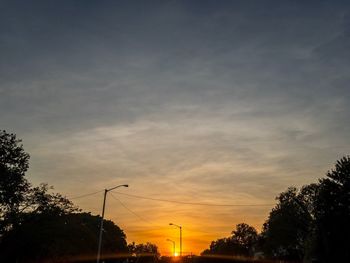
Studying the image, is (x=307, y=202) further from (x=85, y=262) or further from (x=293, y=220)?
(x=85, y=262)

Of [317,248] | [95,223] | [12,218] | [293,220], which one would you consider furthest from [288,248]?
[12,218]

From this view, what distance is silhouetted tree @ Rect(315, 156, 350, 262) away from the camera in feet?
196

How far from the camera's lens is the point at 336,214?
61.6 meters

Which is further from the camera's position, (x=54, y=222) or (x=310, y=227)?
(x=310, y=227)

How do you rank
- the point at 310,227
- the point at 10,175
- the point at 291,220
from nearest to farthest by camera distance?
the point at 10,175 → the point at 310,227 → the point at 291,220

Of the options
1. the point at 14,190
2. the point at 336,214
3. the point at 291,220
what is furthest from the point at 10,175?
the point at 291,220

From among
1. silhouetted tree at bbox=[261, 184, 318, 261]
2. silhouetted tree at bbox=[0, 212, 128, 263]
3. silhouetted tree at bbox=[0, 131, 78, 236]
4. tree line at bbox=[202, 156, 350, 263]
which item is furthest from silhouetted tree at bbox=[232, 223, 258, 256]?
silhouetted tree at bbox=[0, 131, 78, 236]

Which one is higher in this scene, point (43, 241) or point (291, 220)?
point (291, 220)

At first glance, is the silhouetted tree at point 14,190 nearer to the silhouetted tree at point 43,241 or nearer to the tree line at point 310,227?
the silhouetted tree at point 43,241

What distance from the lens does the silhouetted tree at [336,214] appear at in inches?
2351

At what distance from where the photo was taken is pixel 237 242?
19875cm

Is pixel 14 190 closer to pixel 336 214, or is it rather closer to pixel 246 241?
pixel 336 214

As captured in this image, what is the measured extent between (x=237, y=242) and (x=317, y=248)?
13751cm

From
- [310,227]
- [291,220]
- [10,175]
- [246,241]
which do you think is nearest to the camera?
[10,175]
